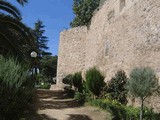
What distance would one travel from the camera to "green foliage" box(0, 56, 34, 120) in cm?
731

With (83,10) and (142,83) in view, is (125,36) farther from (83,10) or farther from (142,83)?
(83,10)

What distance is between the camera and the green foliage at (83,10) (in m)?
29.8

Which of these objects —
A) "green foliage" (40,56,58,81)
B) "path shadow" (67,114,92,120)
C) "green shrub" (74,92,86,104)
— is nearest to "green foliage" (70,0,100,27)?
"green shrub" (74,92,86,104)

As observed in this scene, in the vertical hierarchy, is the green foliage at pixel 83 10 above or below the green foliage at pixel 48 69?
above

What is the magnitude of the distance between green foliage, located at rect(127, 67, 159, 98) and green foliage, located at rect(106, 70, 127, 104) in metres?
→ 3.87

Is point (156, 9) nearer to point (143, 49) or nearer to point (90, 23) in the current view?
point (143, 49)

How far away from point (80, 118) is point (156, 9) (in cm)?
532

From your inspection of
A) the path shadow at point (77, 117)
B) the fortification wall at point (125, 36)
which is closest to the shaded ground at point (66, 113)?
the path shadow at point (77, 117)

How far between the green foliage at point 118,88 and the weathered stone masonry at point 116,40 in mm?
387

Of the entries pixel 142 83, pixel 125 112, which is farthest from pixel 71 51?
pixel 142 83

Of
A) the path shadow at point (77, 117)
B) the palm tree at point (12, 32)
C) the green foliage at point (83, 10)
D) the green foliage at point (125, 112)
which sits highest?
the green foliage at point (83, 10)

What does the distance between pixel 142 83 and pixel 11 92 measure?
4526 mm

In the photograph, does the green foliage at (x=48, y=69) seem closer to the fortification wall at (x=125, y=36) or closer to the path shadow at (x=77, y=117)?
the fortification wall at (x=125, y=36)

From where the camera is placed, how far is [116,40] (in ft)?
56.7
